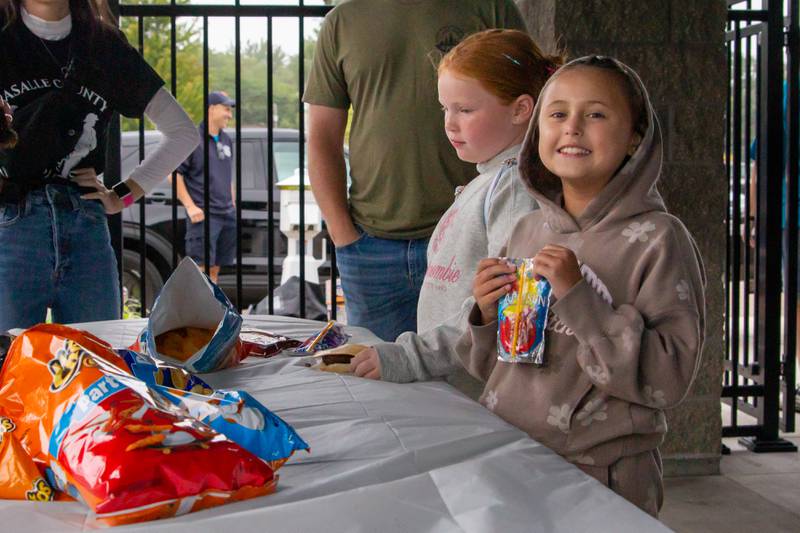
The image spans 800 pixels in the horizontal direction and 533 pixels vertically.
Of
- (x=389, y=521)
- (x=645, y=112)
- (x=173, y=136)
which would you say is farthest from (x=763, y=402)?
(x=389, y=521)

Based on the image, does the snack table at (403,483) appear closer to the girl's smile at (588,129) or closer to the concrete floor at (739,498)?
the girl's smile at (588,129)

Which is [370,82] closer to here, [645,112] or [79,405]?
[645,112]

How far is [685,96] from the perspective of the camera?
3459mm

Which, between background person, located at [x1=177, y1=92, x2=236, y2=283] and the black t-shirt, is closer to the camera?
the black t-shirt

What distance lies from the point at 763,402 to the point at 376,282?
219 centimetres

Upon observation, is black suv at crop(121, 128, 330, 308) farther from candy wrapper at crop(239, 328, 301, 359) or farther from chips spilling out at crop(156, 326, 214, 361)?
chips spilling out at crop(156, 326, 214, 361)

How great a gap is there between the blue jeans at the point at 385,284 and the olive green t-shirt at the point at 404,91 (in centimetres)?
5

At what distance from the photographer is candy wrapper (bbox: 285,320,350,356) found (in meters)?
1.85

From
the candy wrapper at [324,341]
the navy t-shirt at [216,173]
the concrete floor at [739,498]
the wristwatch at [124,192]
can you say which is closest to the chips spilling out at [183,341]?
the candy wrapper at [324,341]

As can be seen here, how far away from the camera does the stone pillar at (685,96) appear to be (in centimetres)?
335

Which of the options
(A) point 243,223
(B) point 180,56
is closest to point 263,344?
(A) point 243,223

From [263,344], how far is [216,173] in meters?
5.77

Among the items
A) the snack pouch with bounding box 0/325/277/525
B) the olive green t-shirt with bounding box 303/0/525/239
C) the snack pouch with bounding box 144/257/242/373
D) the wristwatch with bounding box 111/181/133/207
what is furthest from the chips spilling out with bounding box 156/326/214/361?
the wristwatch with bounding box 111/181/133/207

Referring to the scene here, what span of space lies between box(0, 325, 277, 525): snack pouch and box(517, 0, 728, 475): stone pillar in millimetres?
2549
